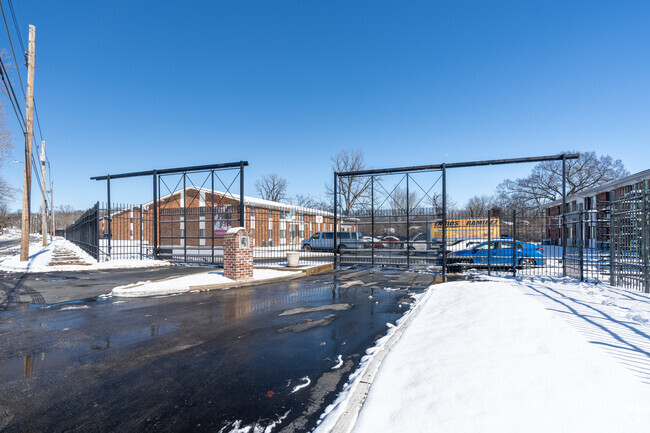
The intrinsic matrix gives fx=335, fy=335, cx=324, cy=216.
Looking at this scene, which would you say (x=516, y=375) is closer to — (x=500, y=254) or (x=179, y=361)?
(x=179, y=361)

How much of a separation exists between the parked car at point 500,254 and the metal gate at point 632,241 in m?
4.37

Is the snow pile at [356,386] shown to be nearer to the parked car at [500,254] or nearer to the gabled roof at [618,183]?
the parked car at [500,254]

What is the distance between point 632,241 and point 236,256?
39.5 feet

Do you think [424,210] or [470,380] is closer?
[470,380]

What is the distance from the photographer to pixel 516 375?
3.40 meters

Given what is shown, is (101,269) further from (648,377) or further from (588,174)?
(588,174)

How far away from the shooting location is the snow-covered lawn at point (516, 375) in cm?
268

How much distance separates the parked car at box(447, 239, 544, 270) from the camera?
14695 millimetres

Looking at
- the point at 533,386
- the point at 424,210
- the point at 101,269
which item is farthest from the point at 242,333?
the point at 101,269

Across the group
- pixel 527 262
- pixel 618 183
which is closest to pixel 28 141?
pixel 527 262

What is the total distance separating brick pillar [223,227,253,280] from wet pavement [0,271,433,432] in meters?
2.68

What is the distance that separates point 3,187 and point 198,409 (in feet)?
121

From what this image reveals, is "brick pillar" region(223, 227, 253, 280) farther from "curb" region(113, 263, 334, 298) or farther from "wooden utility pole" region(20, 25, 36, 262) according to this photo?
"wooden utility pole" region(20, 25, 36, 262)

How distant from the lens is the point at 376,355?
15.3ft
